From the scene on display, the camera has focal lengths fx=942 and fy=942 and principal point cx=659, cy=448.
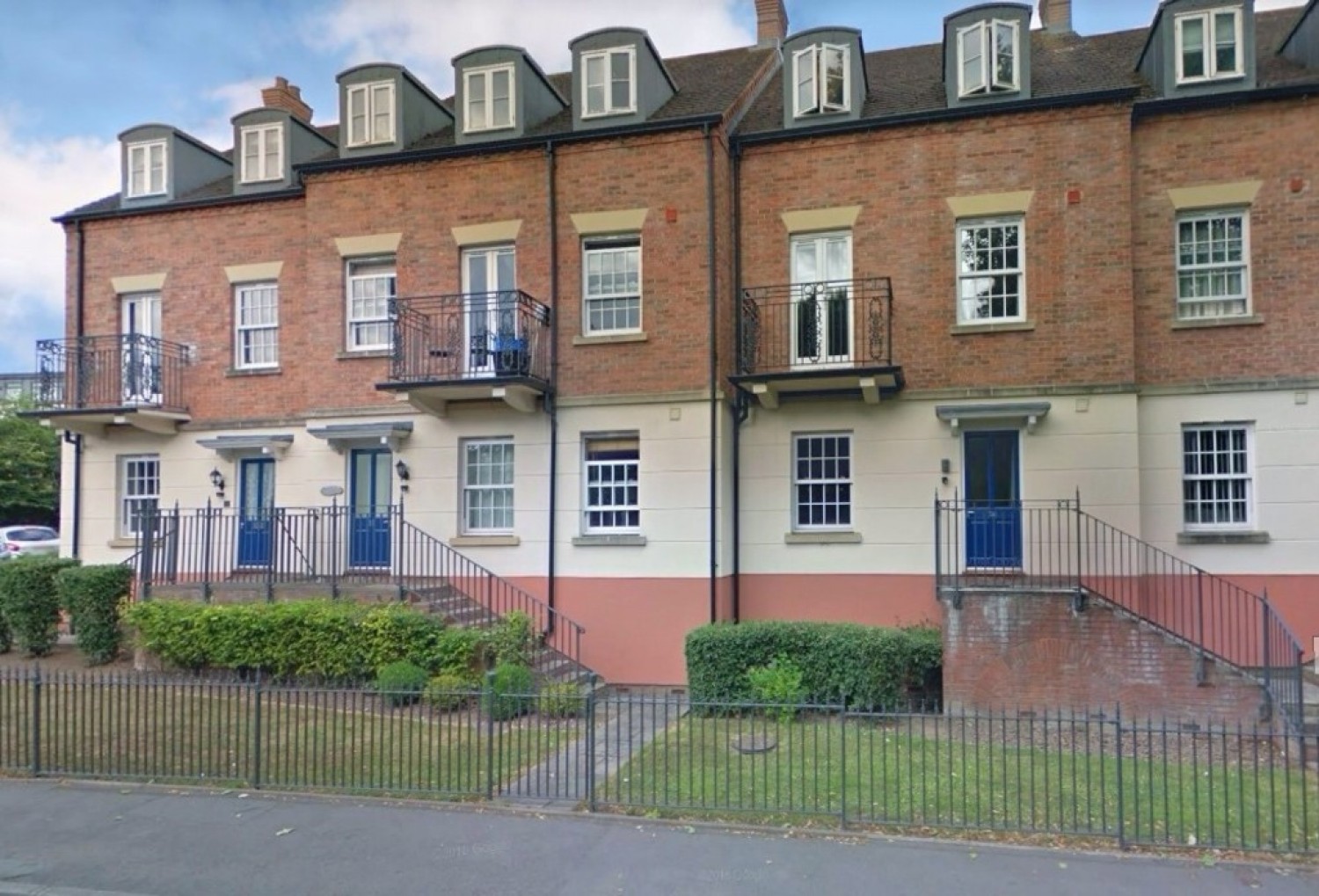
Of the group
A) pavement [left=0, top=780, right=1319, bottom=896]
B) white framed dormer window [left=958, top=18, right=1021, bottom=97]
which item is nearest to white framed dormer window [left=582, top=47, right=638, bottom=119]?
white framed dormer window [left=958, top=18, right=1021, bottom=97]

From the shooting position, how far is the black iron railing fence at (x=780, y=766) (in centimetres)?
742

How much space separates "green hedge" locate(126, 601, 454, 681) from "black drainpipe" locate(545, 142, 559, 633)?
2.24 metres

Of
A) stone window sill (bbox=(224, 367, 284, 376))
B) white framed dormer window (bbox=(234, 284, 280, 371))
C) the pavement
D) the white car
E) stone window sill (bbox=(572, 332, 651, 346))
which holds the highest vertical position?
white framed dormer window (bbox=(234, 284, 280, 371))

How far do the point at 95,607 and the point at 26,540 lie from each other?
61.8 ft

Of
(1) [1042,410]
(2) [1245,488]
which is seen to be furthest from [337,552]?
(2) [1245,488]

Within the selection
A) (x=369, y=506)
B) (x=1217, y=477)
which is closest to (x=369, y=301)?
(x=369, y=506)

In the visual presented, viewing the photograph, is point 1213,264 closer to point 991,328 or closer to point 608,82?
point 991,328

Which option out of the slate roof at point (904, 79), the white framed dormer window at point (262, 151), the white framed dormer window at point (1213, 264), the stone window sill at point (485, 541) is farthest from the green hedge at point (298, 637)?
the white framed dormer window at point (1213, 264)

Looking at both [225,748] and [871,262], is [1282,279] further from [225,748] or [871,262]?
[225,748]

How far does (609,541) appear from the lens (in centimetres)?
1436

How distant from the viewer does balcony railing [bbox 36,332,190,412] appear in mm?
16922

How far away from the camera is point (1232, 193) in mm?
13414

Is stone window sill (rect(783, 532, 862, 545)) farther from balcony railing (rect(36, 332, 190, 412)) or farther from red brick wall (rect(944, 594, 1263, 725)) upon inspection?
balcony railing (rect(36, 332, 190, 412))

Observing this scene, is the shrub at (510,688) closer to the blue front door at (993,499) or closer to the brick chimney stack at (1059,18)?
the blue front door at (993,499)
